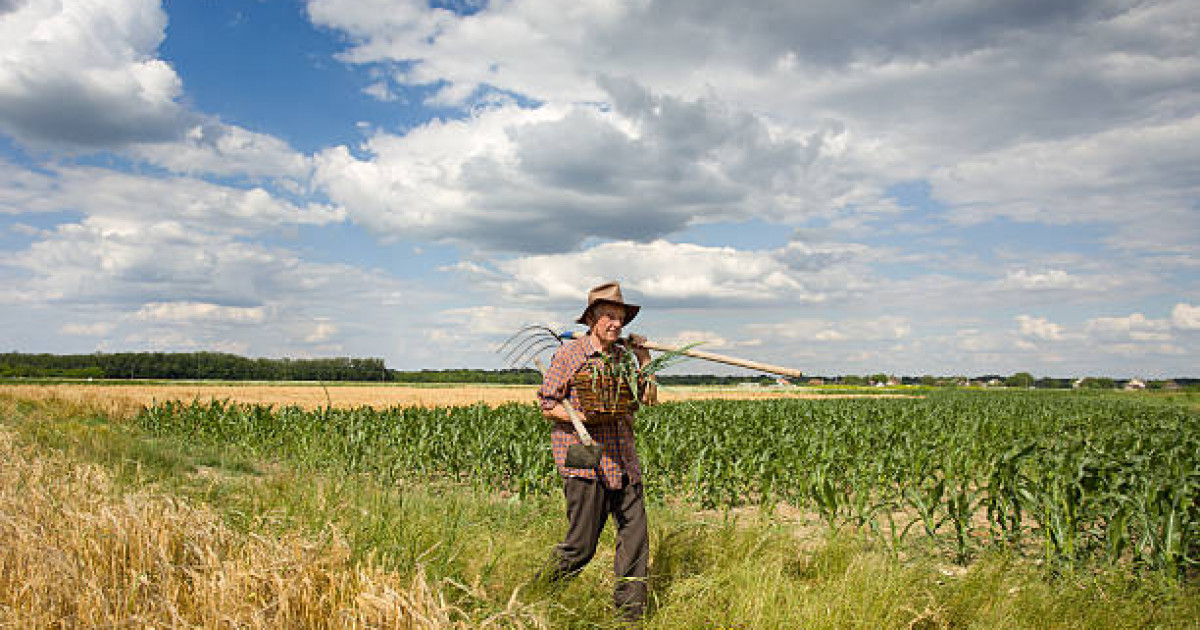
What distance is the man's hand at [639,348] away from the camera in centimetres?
483

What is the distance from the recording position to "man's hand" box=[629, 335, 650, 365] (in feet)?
15.8

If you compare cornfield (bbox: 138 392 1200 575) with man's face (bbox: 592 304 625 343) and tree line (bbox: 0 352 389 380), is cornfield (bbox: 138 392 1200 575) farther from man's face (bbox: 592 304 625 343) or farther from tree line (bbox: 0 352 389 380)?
tree line (bbox: 0 352 389 380)

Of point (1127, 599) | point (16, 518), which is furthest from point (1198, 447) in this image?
point (16, 518)

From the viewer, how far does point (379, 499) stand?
5391 millimetres

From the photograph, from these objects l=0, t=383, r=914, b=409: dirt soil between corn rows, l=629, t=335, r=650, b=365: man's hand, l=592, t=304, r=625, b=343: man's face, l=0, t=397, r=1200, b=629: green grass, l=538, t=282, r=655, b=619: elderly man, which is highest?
l=592, t=304, r=625, b=343: man's face

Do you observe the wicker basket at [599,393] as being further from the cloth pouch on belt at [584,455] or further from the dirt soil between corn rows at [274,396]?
the dirt soil between corn rows at [274,396]

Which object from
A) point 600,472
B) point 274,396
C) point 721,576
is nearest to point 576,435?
point 600,472

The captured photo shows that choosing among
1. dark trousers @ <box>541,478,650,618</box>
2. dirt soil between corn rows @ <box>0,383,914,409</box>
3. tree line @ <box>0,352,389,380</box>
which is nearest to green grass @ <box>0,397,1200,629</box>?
dark trousers @ <box>541,478,650,618</box>

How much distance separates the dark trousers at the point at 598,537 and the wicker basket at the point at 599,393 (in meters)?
0.48

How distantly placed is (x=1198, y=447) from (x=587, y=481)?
11473 millimetres

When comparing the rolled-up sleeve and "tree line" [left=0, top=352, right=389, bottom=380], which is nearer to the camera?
the rolled-up sleeve

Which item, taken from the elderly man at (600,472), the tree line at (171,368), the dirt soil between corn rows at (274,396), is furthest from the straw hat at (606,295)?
the tree line at (171,368)

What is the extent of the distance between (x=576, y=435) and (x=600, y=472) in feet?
1.03

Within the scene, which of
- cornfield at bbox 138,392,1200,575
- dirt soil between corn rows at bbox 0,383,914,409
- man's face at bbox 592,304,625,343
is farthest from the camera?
dirt soil between corn rows at bbox 0,383,914,409
